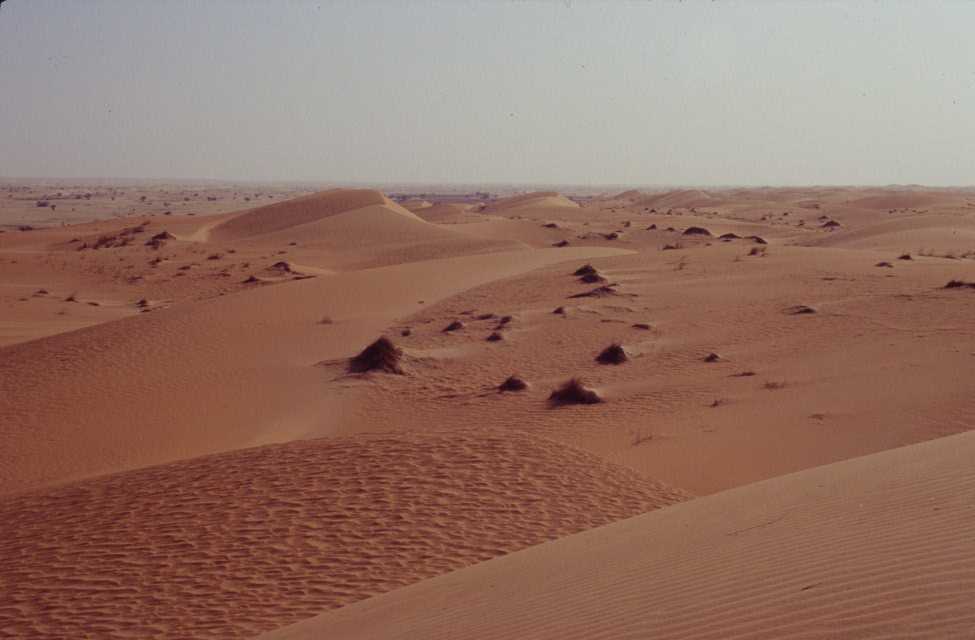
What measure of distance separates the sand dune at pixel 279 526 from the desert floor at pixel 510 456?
1.6 inches

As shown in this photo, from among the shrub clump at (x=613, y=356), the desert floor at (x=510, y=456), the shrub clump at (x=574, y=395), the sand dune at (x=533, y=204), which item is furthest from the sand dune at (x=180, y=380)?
the sand dune at (x=533, y=204)

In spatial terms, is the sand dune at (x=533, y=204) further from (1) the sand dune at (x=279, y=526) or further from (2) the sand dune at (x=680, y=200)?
(1) the sand dune at (x=279, y=526)

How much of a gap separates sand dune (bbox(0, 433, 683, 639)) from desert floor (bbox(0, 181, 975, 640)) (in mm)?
40

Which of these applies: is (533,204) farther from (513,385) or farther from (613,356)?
(513,385)

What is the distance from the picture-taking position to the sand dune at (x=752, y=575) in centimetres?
470

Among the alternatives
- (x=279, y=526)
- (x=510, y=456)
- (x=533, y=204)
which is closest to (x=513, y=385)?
(x=510, y=456)

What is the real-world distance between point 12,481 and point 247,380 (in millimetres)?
6070

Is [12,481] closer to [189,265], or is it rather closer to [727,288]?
[727,288]

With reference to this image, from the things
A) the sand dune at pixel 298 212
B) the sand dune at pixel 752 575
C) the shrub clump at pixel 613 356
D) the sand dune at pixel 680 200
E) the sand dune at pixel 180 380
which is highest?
the sand dune at pixel 680 200

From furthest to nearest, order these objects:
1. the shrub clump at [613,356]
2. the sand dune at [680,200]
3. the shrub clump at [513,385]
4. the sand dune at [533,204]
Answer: the sand dune at [680,200], the sand dune at [533,204], the shrub clump at [613,356], the shrub clump at [513,385]

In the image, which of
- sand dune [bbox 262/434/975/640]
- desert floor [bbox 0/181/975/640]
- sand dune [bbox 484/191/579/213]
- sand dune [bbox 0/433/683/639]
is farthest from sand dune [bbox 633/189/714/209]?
sand dune [bbox 262/434/975/640]

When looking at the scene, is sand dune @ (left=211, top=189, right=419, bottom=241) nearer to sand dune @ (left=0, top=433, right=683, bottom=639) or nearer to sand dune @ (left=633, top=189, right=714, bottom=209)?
sand dune @ (left=0, top=433, right=683, bottom=639)

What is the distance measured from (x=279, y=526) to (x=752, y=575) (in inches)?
216

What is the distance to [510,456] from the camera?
38.4 ft
